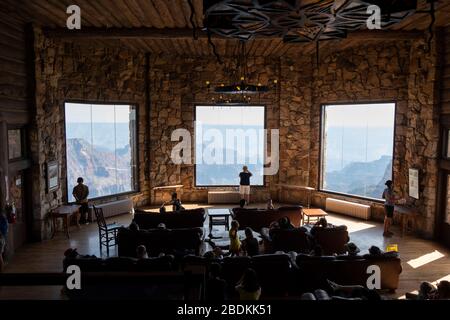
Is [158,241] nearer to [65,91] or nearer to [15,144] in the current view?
[15,144]

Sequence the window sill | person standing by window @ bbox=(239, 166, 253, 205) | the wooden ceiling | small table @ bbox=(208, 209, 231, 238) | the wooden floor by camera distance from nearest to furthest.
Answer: the wooden floor, the wooden ceiling, small table @ bbox=(208, 209, 231, 238), the window sill, person standing by window @ bbox=(239, 166, 253, 205)

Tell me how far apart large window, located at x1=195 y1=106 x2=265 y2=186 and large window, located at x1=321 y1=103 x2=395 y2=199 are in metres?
2.18

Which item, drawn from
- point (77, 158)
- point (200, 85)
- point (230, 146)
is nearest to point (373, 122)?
point (230, 146)

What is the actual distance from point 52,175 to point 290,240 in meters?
6.00

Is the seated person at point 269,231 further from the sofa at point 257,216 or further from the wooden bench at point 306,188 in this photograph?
the wooden bench at point 306,188

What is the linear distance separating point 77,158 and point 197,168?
156 inches

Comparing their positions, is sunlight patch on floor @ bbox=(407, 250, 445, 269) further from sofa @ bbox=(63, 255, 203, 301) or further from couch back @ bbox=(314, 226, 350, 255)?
sofa @ bbox=(63, 255, 203, 301)

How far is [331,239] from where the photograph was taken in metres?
7.88

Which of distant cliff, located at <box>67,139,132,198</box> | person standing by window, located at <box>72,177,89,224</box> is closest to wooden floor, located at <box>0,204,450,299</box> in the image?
person standing by window, located at <box>72,177,89,224</box>

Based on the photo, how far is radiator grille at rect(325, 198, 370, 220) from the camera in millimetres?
11219

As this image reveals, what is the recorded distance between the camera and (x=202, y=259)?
19.0 feet

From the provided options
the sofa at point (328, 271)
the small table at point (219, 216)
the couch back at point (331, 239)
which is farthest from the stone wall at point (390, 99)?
the sofa at point (328, 271)

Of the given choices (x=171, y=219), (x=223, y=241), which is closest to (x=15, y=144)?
(x=171, y=219)

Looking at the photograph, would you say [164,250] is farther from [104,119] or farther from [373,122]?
[373,122]
